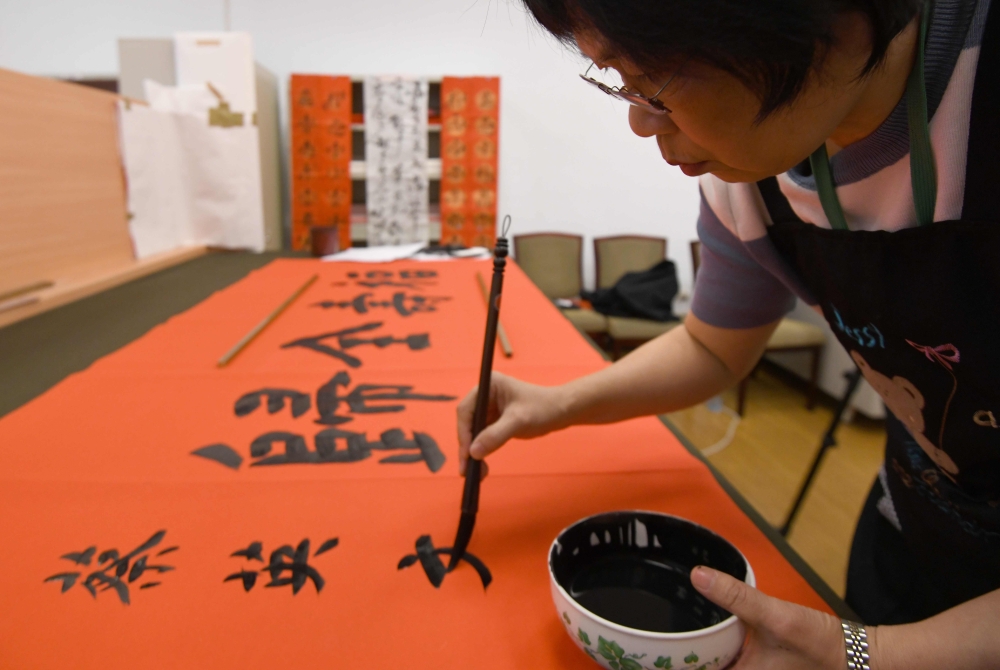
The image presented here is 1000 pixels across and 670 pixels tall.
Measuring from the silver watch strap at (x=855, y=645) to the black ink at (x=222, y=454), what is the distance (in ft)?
2.08

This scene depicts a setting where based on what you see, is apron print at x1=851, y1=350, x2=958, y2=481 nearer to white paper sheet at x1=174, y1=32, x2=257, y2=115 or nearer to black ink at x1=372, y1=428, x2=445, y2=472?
black ink at x1=372, y1=428, x2=445, y2=472

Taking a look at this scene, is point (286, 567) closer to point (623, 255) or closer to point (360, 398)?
point (360, 398)

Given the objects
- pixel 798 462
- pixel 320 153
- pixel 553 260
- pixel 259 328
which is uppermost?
pixel 320 153

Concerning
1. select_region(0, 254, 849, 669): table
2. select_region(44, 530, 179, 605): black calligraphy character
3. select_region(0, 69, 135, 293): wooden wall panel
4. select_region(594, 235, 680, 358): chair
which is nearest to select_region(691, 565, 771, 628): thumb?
select_region(0, 254, 849, 669): table

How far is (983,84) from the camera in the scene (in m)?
0.37

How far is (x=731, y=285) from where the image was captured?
69 centimetres

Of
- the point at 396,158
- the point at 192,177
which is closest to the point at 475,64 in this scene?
the point at 396,158

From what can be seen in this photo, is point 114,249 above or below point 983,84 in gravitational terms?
below

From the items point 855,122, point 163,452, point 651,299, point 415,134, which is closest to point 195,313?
point 163,452

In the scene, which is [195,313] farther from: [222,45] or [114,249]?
[222,45]

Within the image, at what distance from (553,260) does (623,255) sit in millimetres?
417

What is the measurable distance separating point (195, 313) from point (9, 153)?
538mm

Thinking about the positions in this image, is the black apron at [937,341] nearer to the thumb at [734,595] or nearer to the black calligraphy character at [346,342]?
the thumb at [734,595]

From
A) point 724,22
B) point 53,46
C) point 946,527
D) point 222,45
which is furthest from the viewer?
point 53,46
